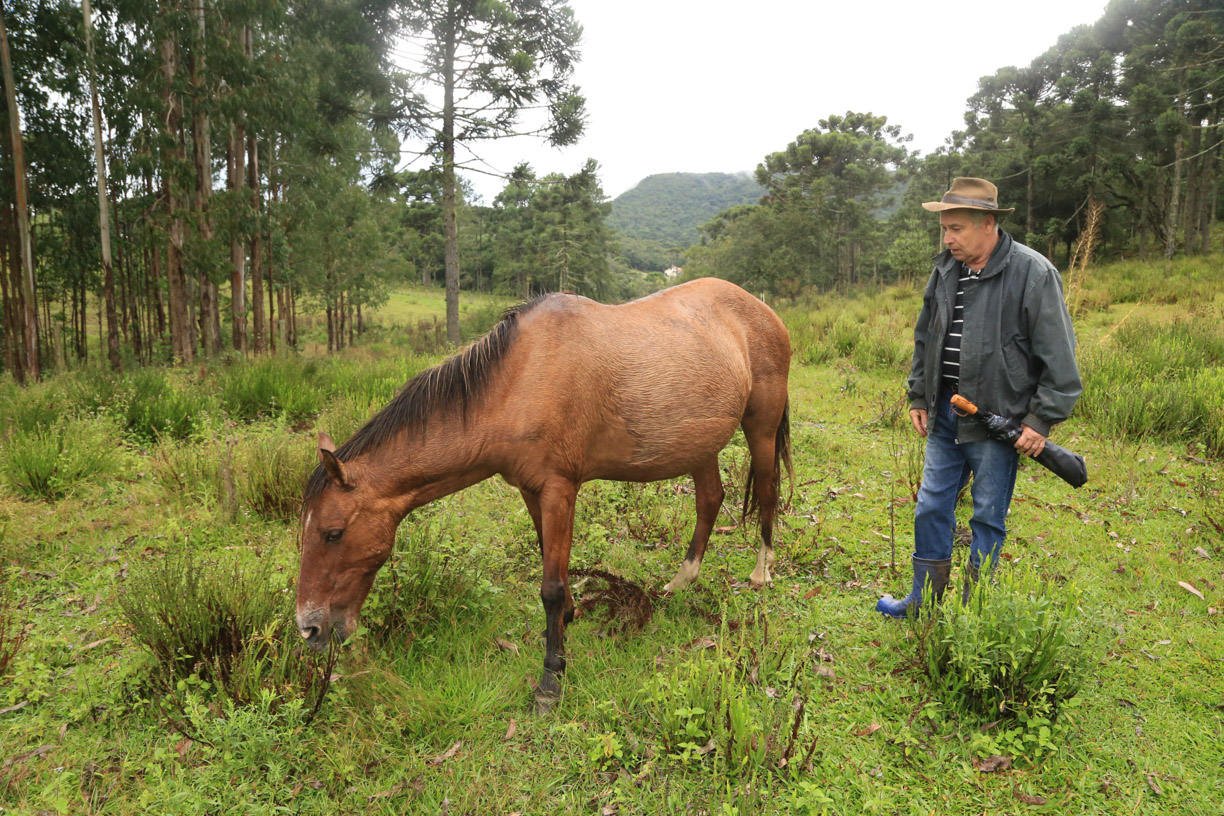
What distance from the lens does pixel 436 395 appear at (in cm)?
276

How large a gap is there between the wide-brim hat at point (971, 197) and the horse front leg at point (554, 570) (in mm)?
2358

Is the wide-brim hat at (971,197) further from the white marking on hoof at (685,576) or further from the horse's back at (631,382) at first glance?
the white marking on hoof at (685,576)

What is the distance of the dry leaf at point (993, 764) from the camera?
7.66 feet

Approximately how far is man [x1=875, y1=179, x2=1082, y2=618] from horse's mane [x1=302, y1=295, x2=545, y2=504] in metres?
2.28

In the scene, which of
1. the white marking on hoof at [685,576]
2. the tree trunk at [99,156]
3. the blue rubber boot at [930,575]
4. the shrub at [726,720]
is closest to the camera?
the shrub at [726,720]

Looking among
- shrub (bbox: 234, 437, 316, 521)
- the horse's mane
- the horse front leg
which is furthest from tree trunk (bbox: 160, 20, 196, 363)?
the horse front leg

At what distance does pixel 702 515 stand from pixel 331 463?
2.47 meters

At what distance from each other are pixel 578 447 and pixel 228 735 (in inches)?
74.7

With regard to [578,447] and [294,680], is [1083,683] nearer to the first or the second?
[578,447]

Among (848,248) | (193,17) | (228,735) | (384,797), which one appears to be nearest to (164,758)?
(228,735)

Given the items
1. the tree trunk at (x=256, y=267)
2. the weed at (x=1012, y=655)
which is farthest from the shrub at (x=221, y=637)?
the tree trunk at (x=256, y=267)

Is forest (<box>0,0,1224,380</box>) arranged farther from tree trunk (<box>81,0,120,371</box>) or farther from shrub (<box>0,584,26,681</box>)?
shrub (<box>0,584,26,681</box>)

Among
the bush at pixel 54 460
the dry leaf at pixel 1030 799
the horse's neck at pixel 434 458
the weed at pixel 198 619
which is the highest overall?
the horse's neck at pixel 434 458

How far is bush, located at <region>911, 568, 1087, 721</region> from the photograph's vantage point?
2482mm
